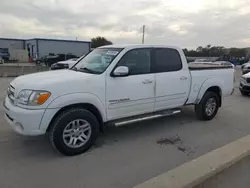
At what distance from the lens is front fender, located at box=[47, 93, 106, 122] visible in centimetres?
405

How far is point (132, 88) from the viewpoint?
490 cm

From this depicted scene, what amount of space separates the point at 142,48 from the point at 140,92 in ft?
3.05

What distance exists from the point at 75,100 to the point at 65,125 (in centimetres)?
43

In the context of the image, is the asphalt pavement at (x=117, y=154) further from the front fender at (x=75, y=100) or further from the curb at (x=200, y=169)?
the curb at (x=200, y=169)

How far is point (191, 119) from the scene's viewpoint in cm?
Result: 673

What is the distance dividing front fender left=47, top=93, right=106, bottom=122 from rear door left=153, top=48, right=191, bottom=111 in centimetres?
137

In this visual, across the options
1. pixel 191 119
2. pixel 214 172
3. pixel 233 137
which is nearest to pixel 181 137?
pixel 233 137

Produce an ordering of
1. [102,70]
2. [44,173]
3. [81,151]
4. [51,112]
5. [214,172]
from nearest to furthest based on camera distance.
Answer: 1. [214,172]
2. [44,173]
3. [51,112]
4. [81,151]
5. [102,70]

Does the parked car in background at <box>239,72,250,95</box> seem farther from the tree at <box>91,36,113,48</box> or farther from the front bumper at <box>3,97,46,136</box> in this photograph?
the tree at <box>91,36,113,48</box>

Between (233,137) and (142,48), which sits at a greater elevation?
(142,48)

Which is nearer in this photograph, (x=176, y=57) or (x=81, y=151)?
(x=81, y=151)

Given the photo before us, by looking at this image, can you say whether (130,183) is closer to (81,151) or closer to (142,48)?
(81,151)

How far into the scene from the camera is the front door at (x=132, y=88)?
4.70 m

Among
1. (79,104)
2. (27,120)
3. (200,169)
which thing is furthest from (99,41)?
(200,169)
